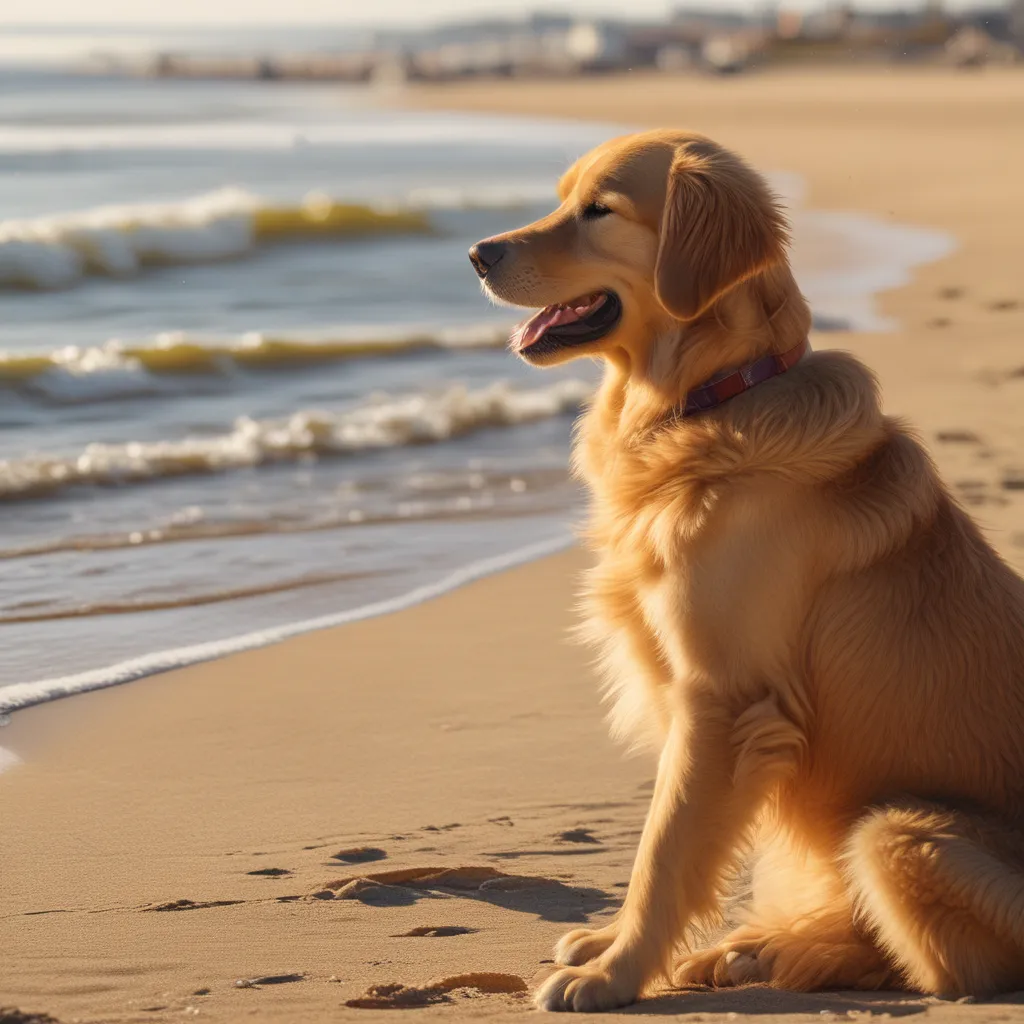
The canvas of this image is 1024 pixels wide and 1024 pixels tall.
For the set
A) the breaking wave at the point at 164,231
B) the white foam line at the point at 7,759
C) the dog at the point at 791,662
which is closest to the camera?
the dog at the point at 791,662

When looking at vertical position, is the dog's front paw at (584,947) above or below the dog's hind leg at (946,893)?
below

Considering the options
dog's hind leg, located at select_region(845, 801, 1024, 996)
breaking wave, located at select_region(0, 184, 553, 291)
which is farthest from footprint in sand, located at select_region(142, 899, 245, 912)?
breaking wave, located at select_region(0, 184, 553, 291)

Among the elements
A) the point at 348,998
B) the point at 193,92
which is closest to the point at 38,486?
the point at 348,998

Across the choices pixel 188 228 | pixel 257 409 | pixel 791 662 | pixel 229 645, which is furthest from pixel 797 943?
pixel 188 228

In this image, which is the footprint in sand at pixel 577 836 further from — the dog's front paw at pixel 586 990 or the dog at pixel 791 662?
the dog's front paw at pixel 586 990

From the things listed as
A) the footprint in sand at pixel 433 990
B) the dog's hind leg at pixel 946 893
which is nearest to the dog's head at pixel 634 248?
the dog's hind leg at pixel 946 893

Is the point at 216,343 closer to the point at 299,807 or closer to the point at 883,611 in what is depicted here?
the point at 299,807

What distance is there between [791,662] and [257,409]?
6766mm

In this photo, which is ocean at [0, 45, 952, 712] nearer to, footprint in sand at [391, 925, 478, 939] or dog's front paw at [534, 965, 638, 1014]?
footprint in sand at [391, 925, 478, 939]

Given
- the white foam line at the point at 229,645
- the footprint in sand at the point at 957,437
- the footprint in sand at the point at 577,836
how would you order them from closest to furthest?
the footprint in sand at the point at 577,836 < the white foam line at the point at 229,645 < the footprint in sand at the point at 957,437

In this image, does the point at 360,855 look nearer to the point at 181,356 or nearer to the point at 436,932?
the point at 436,932

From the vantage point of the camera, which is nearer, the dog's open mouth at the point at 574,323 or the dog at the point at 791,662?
Result: the dog at the point at 791,662

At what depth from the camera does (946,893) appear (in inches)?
113

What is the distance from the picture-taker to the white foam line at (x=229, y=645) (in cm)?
470
